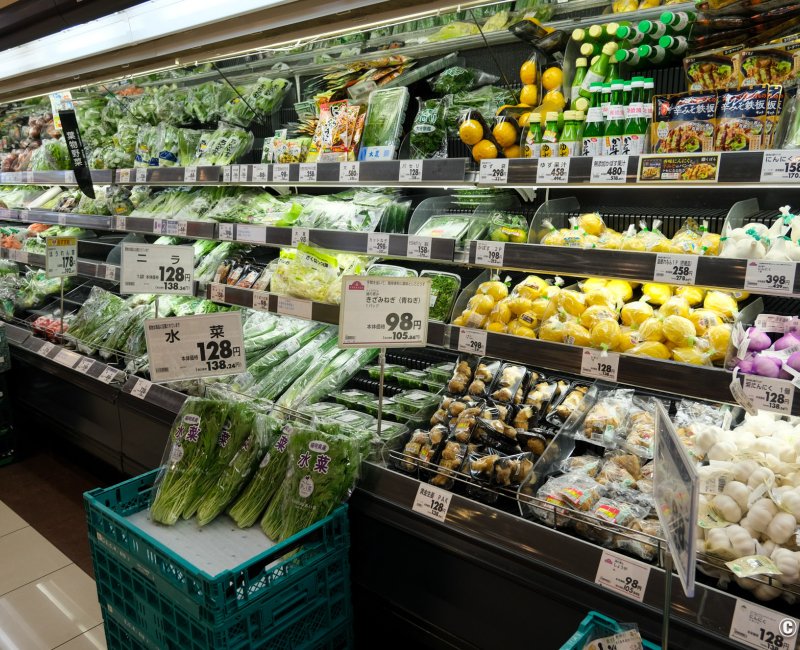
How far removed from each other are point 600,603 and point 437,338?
38.3 inches

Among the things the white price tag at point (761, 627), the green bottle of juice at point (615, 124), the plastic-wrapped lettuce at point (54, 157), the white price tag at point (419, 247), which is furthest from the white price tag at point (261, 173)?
the plastic-wrapped lettuce at point (54, 157)

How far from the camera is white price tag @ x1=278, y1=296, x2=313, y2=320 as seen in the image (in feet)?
8.46

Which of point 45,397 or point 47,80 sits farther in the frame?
point 45,397

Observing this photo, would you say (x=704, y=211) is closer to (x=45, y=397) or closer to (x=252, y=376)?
(x=252, y=376)

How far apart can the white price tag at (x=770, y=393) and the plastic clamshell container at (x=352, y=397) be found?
150cm

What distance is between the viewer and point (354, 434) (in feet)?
7.06

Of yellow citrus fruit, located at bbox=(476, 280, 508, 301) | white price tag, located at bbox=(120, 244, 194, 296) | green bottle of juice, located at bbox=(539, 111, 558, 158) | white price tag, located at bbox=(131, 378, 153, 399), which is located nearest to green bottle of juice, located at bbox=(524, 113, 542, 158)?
green bottle of juice, located at bbox=(539, 111, 558, 158)

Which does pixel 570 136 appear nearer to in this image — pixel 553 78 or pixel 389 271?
pixel 553 78

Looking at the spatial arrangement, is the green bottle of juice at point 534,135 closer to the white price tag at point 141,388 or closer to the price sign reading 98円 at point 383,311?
the price sign reading 98円 at point 383,311

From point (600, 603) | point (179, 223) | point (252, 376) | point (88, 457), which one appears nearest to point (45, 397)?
point (88, 457)

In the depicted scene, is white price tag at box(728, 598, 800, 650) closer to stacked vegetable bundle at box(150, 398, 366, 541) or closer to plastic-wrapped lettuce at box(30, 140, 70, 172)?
stacked vegetable bundle at box(150, 398, 366, 541)

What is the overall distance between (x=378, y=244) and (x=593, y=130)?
869mm

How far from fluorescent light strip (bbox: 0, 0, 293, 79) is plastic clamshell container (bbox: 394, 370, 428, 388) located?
152cm

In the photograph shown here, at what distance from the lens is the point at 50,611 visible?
104 inches
